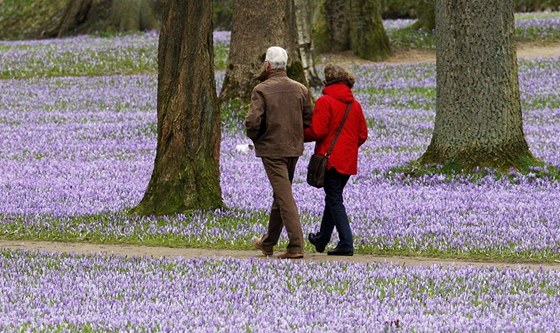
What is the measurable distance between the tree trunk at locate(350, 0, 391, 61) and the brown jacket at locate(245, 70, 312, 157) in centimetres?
2050

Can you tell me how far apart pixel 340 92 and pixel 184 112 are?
9.75 ft

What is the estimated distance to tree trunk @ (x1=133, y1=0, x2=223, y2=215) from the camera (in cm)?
1348

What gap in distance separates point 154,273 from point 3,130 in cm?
1362

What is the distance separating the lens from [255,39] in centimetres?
2148

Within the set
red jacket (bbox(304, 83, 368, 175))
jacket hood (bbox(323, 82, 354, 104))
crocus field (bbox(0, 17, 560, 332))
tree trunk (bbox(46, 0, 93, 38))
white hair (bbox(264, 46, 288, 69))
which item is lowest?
tree trunk (bbox(46, 0, 93, 38))

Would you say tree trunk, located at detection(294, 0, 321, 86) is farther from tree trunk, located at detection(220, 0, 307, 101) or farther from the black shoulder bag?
the black shoulder bag

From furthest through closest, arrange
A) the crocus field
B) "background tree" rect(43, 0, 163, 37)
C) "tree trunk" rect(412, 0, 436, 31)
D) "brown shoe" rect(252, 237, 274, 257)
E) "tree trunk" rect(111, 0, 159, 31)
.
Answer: "background tree" rect(43, 0, 163, 37), "tree trunk" rect(111, 0, 159, 31), "tree trunk" rect(412, 0, 436, 31), "brown shoe" rect(252, 237, 274, 257), the crocus field

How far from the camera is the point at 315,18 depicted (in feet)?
106

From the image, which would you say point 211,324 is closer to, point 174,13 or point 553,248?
point 553,248

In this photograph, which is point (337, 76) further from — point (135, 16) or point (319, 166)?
point (135, 16)

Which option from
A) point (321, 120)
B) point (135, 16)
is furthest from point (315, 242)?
point (135, 16)

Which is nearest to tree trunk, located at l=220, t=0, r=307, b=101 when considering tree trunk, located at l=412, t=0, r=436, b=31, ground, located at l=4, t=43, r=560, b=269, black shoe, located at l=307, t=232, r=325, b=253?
ground, located at l=4, t=43, r=560, b=269

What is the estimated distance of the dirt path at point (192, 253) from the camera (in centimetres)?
1099

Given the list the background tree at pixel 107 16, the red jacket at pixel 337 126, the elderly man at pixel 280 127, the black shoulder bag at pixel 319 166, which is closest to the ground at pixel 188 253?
the elderly man at pixel 280 127
